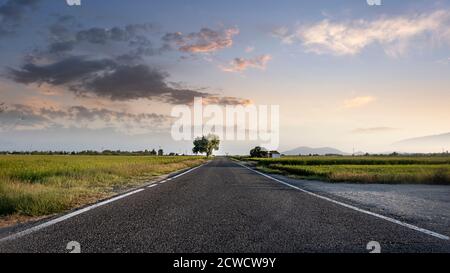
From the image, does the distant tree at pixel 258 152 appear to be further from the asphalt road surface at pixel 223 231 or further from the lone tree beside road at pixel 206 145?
the asphalt road surface at pixel 223 231

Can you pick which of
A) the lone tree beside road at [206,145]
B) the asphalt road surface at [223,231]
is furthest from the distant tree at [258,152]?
the asphalt road surface at [223,231]

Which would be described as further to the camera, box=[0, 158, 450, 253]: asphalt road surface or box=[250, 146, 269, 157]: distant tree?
box=[250, 146, 269, 157]: distant tree

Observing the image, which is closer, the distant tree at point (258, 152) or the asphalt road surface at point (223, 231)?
the asphalt road surface at point (223, 231)

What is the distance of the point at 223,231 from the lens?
17.3ft

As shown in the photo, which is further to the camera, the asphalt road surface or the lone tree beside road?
the lone tree beside road

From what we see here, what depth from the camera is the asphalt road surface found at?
14.2ft

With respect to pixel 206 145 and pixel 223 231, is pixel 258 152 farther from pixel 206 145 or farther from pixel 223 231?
pixel 223 231

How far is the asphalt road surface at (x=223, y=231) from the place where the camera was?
170 inches

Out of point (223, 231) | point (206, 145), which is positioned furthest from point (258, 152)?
point (223, 231)

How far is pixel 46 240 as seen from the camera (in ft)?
15.3

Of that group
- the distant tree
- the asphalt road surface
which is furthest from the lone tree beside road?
the asphalt road surface

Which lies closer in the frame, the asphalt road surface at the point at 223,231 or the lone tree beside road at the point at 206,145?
the asphalt road surface at the point at 223,231

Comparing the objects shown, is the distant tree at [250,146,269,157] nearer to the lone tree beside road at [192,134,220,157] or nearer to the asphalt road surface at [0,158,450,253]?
the lone tree beside road at [192,134,220,157]
